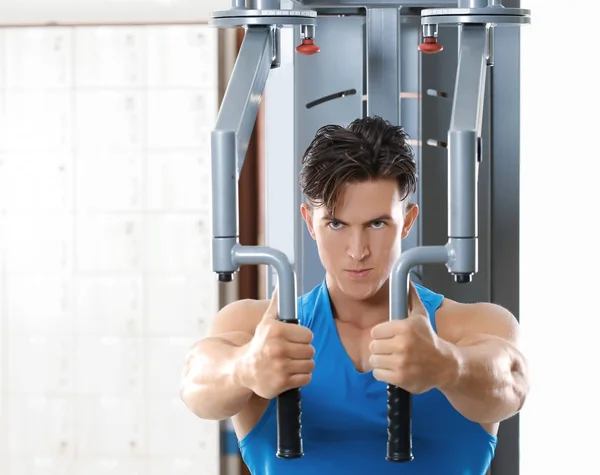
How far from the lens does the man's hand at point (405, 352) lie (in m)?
0.92

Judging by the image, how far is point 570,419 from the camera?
1.53m

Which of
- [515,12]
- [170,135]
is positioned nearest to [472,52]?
[515,12]

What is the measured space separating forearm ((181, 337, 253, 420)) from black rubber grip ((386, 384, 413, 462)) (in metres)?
0.20

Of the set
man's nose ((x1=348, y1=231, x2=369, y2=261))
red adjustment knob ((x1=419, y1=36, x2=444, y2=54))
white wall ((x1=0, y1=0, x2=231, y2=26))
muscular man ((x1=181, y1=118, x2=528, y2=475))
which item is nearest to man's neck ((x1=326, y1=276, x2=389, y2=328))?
muscular man ((x1=181, y1=118, x2=528, y2=475))

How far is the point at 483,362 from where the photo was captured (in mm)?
1101

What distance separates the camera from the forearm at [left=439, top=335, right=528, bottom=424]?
3.41 feet

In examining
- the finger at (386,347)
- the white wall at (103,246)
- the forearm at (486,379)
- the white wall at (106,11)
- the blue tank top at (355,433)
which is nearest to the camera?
the finger at (386,347)

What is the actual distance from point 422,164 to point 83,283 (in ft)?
9.45

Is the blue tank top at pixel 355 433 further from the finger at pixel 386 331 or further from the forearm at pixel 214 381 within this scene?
the finger at pixel 386 331

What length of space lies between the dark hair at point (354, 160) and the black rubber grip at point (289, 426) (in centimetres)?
27

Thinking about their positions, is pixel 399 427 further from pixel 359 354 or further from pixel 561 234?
pixel 561 234

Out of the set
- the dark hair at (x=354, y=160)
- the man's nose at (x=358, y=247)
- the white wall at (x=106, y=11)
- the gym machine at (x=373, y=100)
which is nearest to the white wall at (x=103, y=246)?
the white wall at (x=106, y=11)

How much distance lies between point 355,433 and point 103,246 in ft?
9.69

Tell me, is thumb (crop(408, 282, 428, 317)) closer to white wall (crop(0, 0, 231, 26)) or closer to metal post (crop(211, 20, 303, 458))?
metal post (crop(211, 20, 303, 458))
